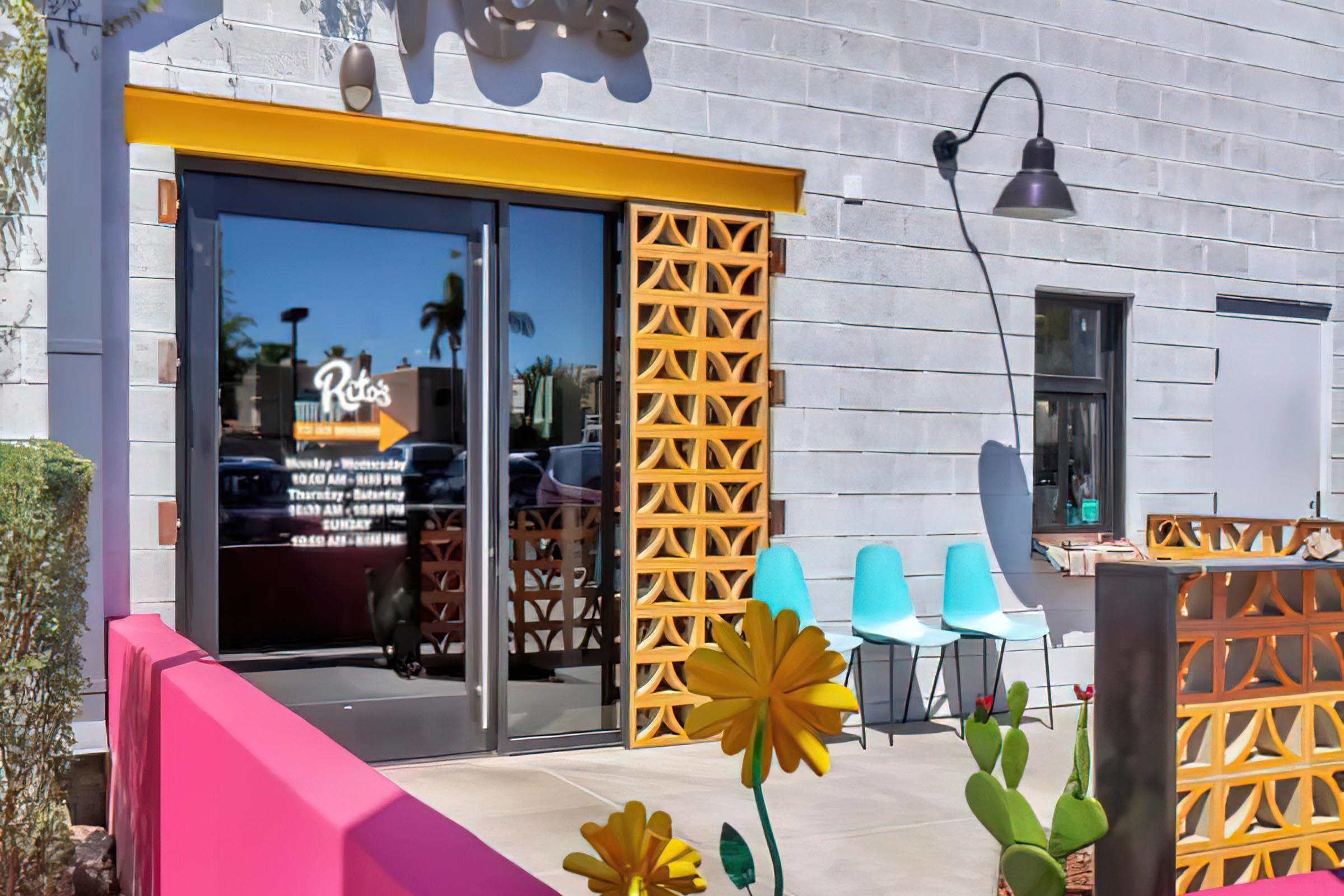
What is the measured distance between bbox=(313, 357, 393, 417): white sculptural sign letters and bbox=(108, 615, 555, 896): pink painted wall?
1.24m

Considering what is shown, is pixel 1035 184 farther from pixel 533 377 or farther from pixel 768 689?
pixel 768 689

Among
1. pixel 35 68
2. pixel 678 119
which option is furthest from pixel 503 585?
pixel 35 68

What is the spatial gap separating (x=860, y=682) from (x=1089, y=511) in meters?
1.70

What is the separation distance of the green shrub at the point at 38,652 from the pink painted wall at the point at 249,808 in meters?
0.20

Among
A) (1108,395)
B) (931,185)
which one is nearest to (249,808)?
(931,185)

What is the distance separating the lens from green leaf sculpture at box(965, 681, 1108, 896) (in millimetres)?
978

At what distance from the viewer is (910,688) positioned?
6.00 metres

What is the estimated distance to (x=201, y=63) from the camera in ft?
15.0

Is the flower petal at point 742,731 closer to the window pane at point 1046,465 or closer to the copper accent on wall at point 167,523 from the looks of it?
the copper accent on wall at point 167,523

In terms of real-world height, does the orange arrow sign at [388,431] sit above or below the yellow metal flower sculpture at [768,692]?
above

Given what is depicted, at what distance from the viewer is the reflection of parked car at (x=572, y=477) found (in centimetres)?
531

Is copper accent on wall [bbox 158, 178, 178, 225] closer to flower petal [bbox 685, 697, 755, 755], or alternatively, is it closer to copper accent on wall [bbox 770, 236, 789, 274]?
copper accent on wall [bbox 770, 236, 789, 274]

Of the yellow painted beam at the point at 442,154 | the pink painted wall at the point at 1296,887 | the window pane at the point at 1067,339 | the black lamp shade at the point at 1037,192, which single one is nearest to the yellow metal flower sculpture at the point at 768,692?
the pink painted wall at the point at 1296,887

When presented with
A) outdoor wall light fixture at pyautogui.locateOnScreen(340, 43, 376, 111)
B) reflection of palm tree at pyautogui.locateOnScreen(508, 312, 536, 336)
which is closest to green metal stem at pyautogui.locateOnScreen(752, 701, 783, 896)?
outdoor wall light fixture at pyautogui.locateOnScreen(340, 43, 376, 111)
